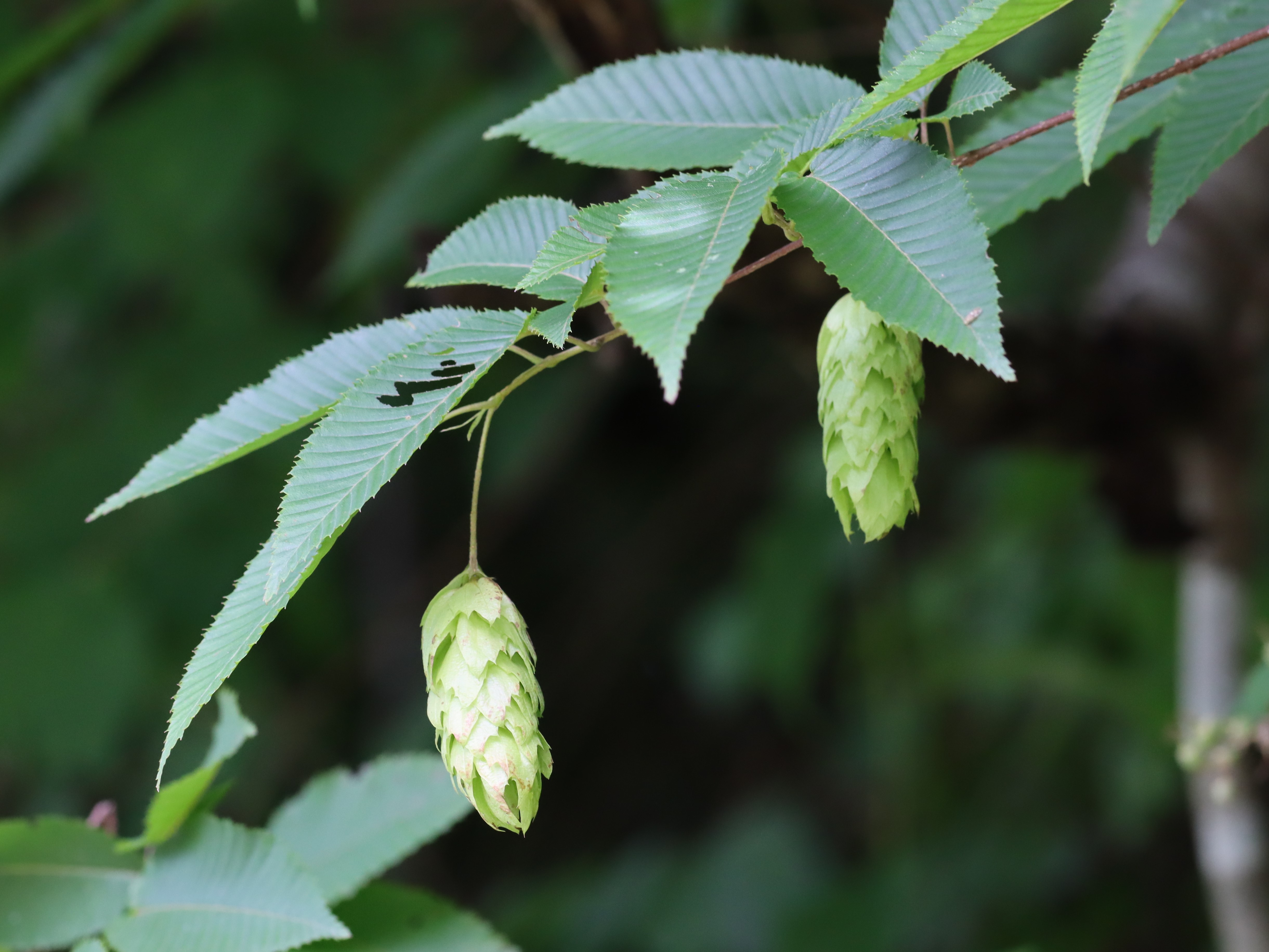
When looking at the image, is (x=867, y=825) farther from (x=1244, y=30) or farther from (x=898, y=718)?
(x=1244, y=30)

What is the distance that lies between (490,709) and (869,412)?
0.22 metres

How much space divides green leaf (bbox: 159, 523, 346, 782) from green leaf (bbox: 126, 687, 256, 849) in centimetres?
22

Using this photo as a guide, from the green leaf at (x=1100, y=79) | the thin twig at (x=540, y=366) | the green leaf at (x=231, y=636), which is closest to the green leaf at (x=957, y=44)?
the green leaf at (x=1100, y=79)

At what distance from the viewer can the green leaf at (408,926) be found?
2.22 feet

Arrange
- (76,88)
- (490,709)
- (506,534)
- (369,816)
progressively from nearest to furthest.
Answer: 1. (490,709)
2. (369,816)
3. (76,88)
4. (506,534)

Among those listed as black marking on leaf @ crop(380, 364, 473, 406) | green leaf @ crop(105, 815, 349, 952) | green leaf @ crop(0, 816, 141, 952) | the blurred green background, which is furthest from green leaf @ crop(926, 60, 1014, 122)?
the blurred green background

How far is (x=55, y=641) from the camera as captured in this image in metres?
1.89

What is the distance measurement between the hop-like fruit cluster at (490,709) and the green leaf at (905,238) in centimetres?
22

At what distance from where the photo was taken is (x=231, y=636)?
436 mm

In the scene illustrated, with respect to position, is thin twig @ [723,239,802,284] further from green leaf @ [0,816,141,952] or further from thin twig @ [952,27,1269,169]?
green leaf @ [0,816,141,952]

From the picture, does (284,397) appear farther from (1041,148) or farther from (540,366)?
(1041,148)

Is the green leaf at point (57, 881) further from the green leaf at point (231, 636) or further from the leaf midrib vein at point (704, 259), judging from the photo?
the leaf midrib vein at point (704, 259)

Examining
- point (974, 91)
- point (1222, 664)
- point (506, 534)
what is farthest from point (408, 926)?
point (506, 534)

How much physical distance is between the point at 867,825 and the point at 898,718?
0.66 m
